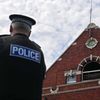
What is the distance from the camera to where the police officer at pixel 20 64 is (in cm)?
468

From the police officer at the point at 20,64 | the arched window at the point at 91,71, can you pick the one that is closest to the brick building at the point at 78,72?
the arched window at the point at 91,71

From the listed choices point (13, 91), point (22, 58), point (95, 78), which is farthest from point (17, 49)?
point (95, 78)

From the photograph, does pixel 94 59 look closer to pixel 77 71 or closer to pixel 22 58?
pixel 77 71

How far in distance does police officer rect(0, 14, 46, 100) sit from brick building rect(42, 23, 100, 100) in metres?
21.8

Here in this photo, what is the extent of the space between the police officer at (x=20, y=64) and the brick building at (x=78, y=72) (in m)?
21.8

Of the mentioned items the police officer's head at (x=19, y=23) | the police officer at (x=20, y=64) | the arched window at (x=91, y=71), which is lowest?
the police officer at (x=20, y=64)

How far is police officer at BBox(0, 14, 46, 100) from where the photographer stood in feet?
15.4

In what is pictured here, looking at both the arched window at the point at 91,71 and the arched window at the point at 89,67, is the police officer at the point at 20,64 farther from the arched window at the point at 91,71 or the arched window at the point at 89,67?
the arched window at the point at 89,67

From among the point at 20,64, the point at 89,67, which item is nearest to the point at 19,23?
the point at 20,64

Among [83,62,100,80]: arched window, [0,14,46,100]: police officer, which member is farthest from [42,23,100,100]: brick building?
[0,14,46,100]: police officer

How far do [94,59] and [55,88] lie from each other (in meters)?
3.13

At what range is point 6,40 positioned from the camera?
4.88 m

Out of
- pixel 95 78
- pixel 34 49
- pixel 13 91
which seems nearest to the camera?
pixel 13 91

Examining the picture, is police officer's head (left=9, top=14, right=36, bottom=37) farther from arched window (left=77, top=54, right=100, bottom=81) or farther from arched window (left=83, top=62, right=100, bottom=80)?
arched window (left=77, top=54, right=100, bottom=81)
